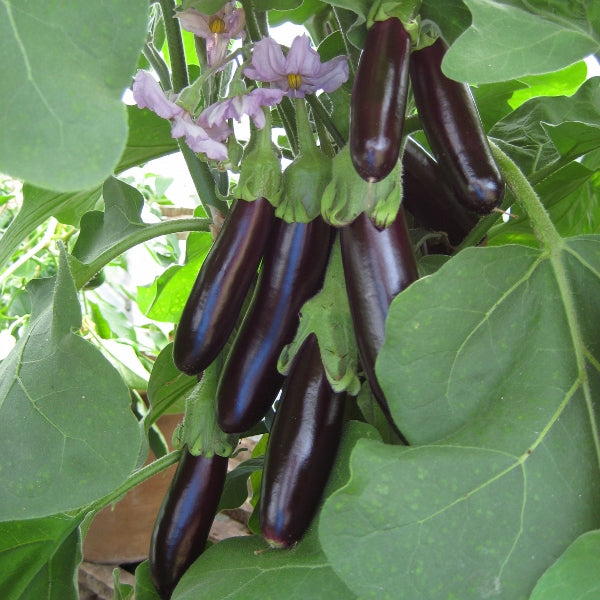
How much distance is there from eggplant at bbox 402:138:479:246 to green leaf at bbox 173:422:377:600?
0.56 feet

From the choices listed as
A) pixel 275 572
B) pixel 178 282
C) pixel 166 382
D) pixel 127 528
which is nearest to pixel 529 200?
pixel 275 572

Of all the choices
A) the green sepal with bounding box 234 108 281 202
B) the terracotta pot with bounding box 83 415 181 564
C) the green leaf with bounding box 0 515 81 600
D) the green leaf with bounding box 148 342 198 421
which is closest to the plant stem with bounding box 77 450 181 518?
the green leaf with bounding box 0 515 81 600

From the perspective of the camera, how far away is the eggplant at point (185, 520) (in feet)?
1.87

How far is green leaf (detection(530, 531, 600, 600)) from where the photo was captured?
397 mm

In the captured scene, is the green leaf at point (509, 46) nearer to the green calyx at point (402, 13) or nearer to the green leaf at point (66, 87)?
the green calyx at point (402, 13)

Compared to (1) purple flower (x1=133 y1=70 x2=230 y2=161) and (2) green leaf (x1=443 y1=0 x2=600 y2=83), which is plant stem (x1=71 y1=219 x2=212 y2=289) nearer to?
(1) purple flower (x1=133 y1=70 x2=230 y2=161)

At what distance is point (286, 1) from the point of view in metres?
0.55

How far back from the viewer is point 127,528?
3.76ft

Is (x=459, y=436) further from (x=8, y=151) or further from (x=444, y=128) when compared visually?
(x=8, y=151)

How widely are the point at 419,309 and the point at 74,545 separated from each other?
0.39 metres

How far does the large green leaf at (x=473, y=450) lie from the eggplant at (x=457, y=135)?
0.04m

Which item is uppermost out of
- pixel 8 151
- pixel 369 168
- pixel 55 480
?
pixel 8 151

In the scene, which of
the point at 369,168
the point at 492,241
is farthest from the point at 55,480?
the point at 492,241

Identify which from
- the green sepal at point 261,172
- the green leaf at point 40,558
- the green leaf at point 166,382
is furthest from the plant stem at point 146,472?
the green sepal at point 261,172
